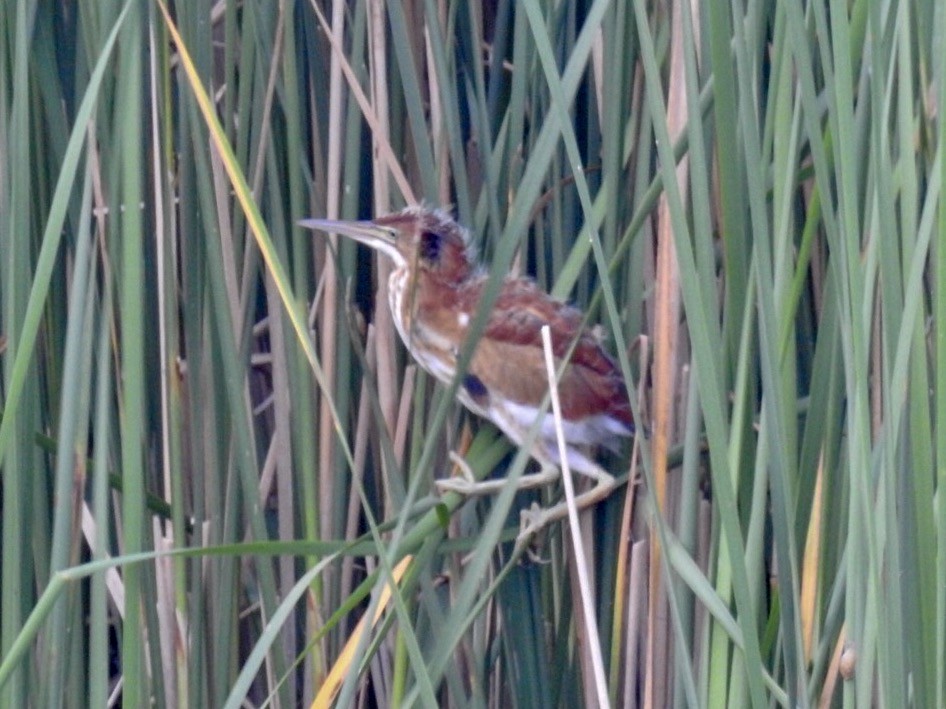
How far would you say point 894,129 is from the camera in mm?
1067

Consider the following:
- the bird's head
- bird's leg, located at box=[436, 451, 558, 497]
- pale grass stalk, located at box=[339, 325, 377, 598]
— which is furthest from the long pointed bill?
Result: bird's leg, located at box=[436, 451, 558, 497]

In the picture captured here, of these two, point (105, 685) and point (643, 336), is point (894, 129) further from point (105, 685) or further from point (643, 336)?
point (105, 685)

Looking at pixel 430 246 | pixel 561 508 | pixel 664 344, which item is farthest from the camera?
pixel 430 246

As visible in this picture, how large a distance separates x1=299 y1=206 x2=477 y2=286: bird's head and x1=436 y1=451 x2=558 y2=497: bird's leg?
184mm

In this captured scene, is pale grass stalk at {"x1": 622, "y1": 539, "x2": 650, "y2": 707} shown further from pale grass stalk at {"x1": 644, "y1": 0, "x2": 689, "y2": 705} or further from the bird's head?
A: the bird's head

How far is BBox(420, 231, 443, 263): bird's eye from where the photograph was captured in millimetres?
1356

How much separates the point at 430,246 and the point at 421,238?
0.12 meters

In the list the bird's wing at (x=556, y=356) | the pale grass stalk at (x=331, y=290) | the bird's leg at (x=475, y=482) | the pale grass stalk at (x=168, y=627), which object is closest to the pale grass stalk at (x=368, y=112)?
the pale grass stalk at (x=331, y=290)

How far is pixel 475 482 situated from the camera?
124cm

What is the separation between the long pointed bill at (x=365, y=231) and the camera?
123cm

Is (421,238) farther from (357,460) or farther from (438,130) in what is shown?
(357,460)

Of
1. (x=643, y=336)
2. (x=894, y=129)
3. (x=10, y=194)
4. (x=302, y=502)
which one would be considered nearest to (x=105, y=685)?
(x=302, y=502)

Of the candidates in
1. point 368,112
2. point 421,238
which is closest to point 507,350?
point 421,238

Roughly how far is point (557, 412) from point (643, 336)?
0.19 meters
